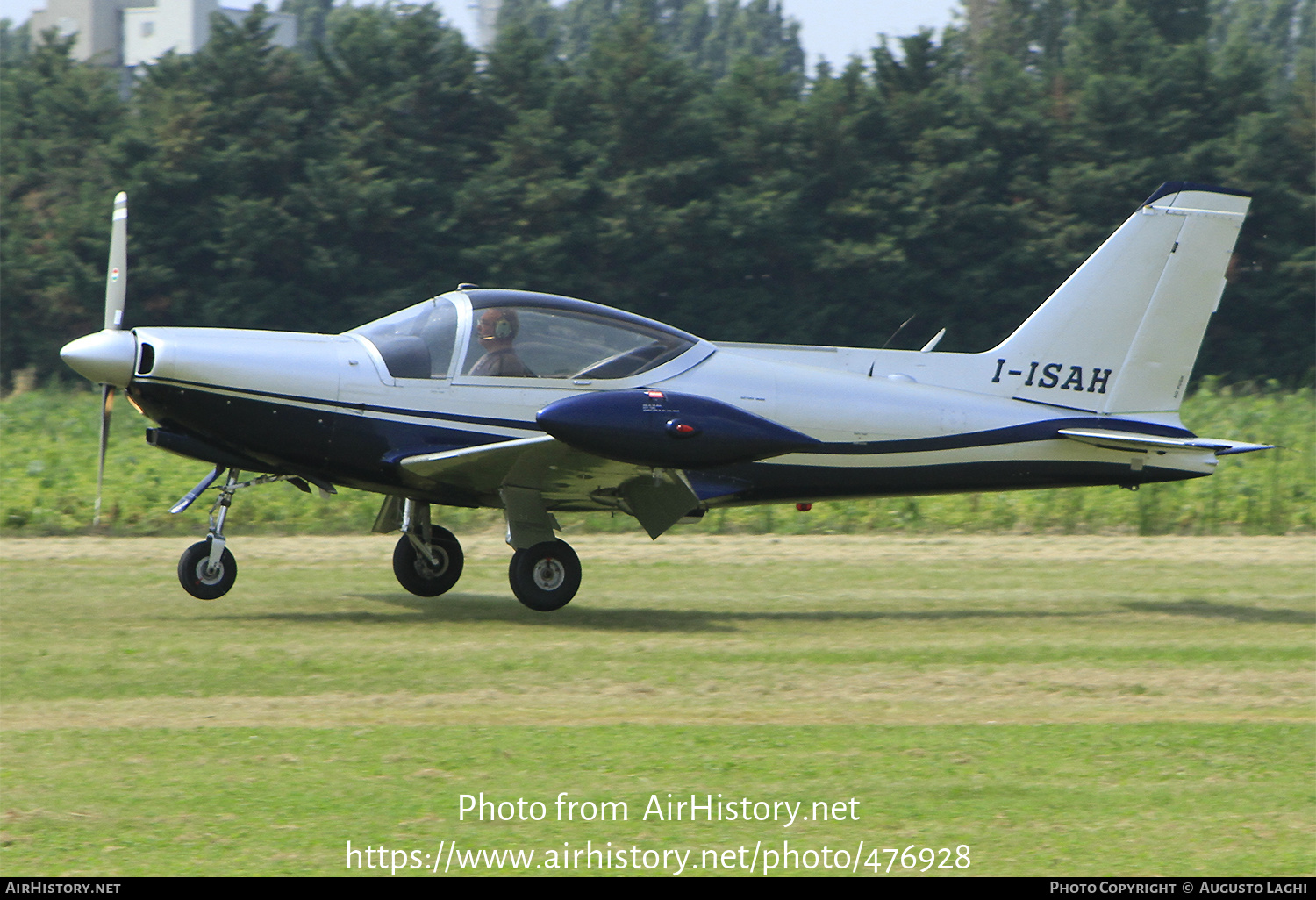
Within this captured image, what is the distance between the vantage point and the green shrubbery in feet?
46.3

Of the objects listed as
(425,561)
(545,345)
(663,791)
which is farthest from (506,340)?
(663,791)

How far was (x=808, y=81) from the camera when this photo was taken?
43.9 meters

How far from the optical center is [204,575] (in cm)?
943

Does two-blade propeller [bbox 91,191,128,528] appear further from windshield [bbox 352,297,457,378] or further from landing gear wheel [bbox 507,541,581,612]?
landing gear wheel [bbox 507,541,581,612]

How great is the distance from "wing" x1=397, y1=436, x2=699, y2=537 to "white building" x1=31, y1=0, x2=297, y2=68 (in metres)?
76.8

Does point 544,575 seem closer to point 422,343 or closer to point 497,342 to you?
point 497,342

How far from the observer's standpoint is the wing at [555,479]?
9.11 metres

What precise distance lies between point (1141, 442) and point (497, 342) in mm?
4670

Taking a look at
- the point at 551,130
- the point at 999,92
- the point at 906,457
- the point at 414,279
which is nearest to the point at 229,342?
the point at 906,457

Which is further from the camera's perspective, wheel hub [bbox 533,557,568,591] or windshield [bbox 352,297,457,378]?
wheel hub [bbox 533,557,568,591]

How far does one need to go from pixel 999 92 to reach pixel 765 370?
3468 cm

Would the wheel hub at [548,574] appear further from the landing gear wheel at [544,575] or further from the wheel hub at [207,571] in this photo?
the wheel hub at [207,571]

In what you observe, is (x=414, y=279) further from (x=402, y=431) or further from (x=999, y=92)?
(x=402, y=431)

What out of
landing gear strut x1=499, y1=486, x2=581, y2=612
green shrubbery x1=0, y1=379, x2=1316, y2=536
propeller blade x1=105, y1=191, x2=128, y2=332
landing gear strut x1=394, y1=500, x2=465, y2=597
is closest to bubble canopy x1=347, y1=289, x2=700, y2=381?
landing gear strut x1=499, y1=486, x2=581, y2=612
